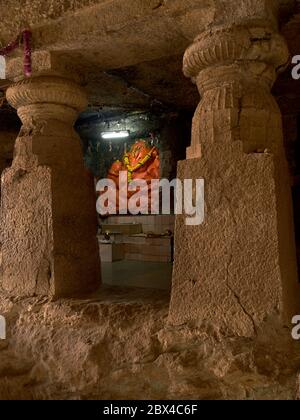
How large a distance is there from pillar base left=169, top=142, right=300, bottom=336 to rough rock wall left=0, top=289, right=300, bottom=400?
107 mm

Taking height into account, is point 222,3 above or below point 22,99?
above

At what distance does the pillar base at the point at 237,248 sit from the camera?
6.36ft

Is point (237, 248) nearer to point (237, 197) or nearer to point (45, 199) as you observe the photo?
point (237, 197)

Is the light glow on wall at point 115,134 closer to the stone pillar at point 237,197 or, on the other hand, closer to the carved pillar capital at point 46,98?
the carved pillar capital at point 46,98

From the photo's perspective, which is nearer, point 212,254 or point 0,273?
point 212,254

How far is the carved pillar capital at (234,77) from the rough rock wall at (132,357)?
1.11m

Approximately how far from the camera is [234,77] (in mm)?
2115

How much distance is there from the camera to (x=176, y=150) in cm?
755

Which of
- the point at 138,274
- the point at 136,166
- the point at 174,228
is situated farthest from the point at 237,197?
the point at 136,166
